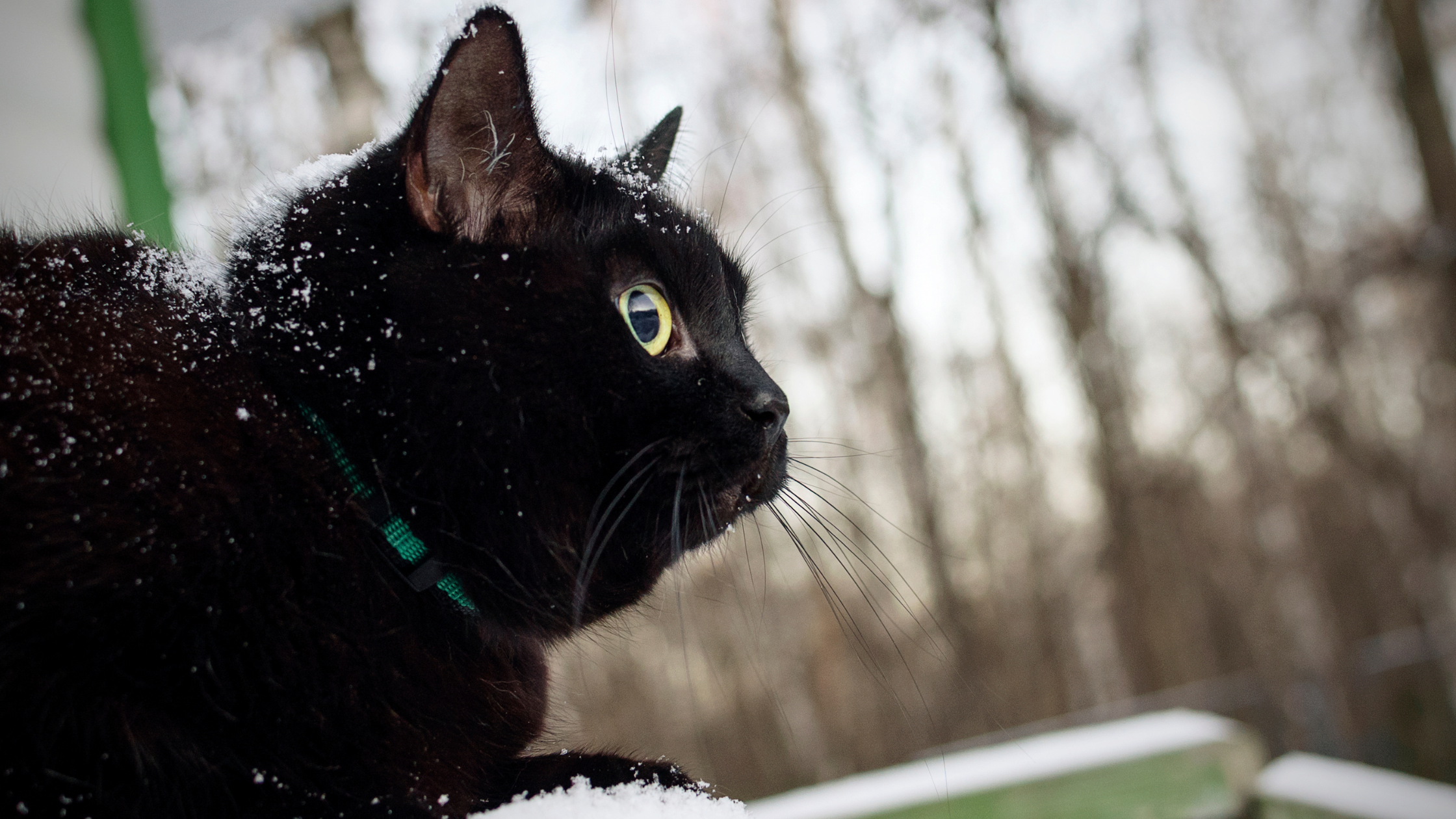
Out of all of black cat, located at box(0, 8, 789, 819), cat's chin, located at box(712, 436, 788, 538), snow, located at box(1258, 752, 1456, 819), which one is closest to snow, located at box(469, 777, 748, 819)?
black cat, located at box(0, 8, 789, 819)

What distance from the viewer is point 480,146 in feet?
2.59

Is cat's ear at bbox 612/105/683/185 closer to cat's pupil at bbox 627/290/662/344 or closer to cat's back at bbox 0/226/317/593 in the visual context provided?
cat's pupil at bbox 627/290/662/344

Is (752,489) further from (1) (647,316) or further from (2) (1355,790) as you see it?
(2) (1355,790)

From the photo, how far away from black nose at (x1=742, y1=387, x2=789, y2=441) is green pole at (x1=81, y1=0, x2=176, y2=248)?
2156 mm

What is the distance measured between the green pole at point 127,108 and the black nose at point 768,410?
2156mm

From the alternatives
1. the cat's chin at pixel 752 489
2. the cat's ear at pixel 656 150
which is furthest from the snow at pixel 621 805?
the cat's ear at pixel 656 150

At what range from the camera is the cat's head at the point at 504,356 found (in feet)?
2.35

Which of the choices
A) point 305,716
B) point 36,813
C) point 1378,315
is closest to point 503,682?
point 305,716

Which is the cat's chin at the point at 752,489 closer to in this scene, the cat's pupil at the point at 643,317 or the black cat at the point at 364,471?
the black cat at the point at 364,471

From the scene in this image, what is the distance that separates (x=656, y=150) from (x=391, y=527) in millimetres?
623

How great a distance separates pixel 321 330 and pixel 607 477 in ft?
0.90

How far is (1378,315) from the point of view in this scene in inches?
323

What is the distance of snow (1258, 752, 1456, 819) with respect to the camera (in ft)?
4.49


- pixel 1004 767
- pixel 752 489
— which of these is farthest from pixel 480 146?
pixel 1004 767
